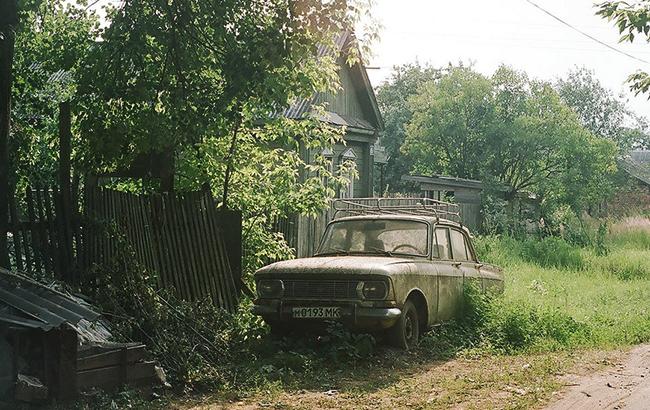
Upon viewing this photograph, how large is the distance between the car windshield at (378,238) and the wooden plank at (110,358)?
406 cm

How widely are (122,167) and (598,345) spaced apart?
6.57 meters

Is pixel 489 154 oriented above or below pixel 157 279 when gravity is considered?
above

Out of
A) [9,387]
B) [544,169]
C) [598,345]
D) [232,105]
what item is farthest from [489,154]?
[9,387]

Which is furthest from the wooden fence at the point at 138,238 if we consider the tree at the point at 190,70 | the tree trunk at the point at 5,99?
the tree at the point at 190,70

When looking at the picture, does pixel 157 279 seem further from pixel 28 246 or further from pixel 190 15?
pixel 190 15

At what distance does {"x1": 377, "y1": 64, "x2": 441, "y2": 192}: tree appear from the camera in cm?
5066

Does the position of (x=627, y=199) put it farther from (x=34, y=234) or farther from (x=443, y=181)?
(x=34, y=234)

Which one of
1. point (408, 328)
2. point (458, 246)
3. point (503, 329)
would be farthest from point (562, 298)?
point (408, 328)

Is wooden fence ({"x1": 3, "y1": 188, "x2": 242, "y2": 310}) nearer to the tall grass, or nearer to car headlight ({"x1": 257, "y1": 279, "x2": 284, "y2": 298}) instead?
car headlight ({"x1": 257, "y1": 279, "x2": 284, "y2": 298})

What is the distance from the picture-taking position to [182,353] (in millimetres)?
8000

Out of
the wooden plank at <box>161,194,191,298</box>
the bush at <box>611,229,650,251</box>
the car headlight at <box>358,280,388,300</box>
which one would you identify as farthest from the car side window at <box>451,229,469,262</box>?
the bush at <box>611,229,650,251</box>

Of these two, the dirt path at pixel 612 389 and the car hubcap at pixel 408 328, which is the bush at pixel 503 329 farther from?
the dirt path at pixel 612 389

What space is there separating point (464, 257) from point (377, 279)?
3.01 metres

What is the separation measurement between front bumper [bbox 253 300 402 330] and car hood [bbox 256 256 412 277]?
13.5 inches
